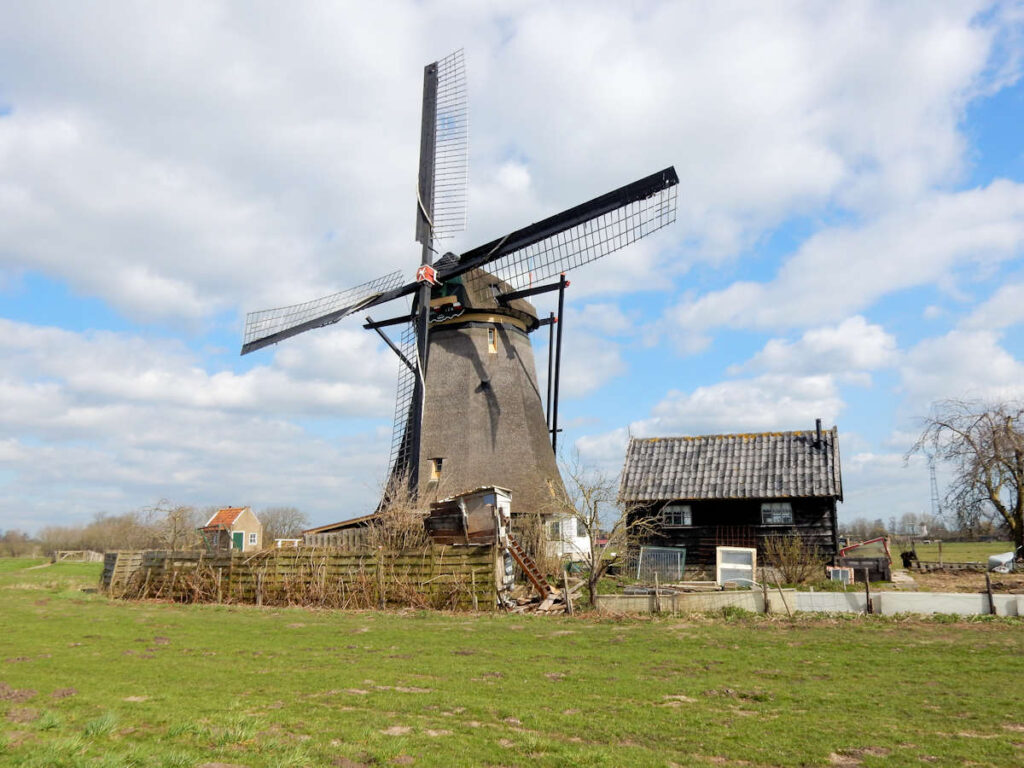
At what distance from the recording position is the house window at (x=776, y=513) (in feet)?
82.5

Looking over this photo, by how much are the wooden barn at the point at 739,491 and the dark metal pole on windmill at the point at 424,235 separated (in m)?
7.80

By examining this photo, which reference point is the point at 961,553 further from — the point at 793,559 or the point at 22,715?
the point at 22,715

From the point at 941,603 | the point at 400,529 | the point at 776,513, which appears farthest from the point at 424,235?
the point at 941,603

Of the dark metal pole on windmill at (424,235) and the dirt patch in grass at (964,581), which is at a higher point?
the dark metal pole on windmill at (424,235)

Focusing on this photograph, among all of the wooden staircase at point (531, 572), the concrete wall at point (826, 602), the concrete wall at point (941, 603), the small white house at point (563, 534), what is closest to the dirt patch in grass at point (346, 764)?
the concrete wall at point (826, 602)

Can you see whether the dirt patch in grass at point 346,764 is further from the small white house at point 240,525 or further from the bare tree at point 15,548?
the bare tree at point 15,548

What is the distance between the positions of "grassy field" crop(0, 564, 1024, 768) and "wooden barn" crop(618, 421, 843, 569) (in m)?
9.12

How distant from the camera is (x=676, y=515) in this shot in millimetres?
26359

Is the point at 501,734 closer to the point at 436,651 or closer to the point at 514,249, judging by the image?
the point at 436,651

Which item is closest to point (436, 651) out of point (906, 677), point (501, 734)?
point (501, 734)

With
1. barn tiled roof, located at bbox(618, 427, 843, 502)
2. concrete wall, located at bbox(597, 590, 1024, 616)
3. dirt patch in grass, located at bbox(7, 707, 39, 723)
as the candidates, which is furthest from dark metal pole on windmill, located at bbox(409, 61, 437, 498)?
dirt patch in grass, located at bbox(7, 707, 39, 723)

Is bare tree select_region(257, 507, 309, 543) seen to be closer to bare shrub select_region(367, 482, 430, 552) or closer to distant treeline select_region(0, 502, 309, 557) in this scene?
distant treeline select_region(0, 502, 309, 557)

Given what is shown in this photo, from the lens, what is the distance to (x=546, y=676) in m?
11.2

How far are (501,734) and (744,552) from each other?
642 inches
